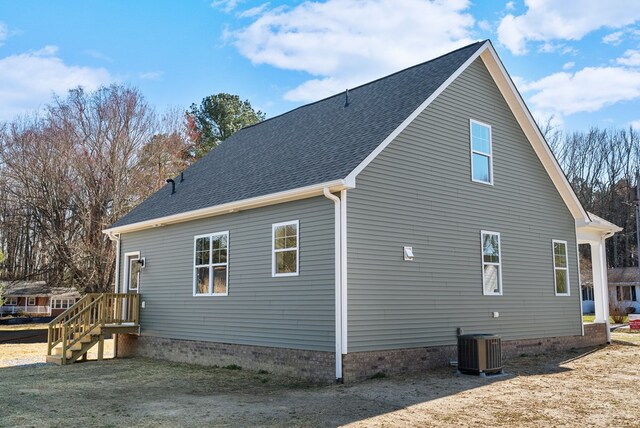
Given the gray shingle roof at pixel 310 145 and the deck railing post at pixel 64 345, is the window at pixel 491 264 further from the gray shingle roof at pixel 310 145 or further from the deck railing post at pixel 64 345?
the deck railing post at pixel 64 345

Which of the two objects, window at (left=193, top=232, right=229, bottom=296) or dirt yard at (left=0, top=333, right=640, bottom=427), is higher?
window at (left=193, top=232, right=229, bottom=296)

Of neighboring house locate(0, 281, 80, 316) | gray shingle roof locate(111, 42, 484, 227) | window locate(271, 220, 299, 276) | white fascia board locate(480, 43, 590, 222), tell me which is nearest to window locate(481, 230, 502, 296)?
white fascia board locate(480, 43, 590, 222)

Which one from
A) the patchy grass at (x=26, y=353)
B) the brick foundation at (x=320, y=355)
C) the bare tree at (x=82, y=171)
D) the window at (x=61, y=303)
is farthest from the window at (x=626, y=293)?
the window at (x=61, y=303)

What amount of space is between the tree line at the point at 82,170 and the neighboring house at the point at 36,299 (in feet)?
14.4

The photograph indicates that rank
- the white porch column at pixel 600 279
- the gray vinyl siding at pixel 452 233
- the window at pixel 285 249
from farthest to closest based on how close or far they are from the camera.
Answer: the white porch column at pixel 600 279 < the window at pixel 285 249 < the gray vinyl siding at pixel 452 233

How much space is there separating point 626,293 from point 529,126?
115ft

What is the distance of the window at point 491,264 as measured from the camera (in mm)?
13312

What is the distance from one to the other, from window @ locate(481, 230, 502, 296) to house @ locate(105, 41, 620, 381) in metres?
0.04

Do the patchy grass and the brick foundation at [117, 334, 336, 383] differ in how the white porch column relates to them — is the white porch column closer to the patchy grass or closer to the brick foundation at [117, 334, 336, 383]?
the brick foundation at [117, 334, 336, 383]

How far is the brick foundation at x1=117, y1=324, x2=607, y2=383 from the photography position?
34.0ft

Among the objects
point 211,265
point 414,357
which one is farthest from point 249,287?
point 414,357

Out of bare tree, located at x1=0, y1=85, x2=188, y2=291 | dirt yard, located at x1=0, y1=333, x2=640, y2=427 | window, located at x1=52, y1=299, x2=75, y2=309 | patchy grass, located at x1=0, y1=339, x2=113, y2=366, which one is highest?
bare tree, located at x1=0, y1=85, x2=188, y2=291

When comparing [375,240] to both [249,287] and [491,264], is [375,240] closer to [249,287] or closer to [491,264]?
[249,287]

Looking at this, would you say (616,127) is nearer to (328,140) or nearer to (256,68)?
(256,68)
